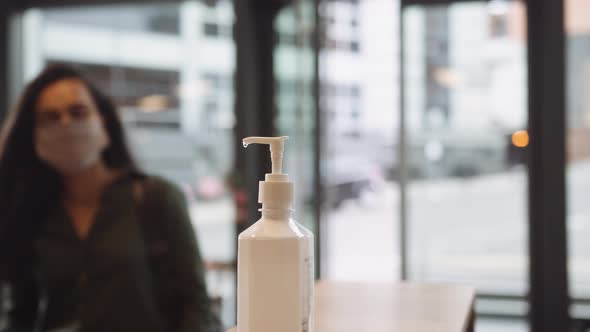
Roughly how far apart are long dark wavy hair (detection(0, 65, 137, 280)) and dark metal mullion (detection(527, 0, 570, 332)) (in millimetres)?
2195

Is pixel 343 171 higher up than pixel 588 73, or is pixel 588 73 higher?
pixel 588 73

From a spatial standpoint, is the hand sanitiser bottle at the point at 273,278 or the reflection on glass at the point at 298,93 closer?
the hand sanitiser bottle at the point at 273,278

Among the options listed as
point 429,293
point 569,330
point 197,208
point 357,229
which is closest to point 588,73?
point 569,330

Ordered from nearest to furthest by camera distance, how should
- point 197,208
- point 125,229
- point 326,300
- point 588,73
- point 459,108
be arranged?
point 326,300, point 125,229, point 588,73, point 459,108, point 197,208

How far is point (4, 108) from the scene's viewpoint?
4.05 m

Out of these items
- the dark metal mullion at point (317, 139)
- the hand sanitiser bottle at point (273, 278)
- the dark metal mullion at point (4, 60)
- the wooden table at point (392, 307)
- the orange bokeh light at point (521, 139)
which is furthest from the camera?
the dark metal mullion at point (4, 60)

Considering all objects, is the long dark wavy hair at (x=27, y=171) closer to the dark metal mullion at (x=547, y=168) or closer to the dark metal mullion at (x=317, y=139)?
the dark metal mullion at (x=317, y=139)

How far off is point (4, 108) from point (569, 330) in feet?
10.7

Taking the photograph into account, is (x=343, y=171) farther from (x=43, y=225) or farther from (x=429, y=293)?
(x=429, y=293)

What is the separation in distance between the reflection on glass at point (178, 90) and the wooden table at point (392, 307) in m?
2.73

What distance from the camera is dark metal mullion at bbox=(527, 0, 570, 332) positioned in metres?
3.25

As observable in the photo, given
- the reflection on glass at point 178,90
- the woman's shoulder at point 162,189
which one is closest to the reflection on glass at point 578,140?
the reflection on glass at point 178,90

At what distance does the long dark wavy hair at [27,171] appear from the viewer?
5.31ft

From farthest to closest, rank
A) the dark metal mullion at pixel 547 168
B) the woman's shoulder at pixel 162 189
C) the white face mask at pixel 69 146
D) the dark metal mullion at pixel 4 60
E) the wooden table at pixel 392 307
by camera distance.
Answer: the dark metal mullion at pixel 4 60 → the dark metal mullion at pixel 547 168 → the white face mask at pixel 69 146 → the woman's shoulder at pixel 162 189 → the wooden table at pixel 392 307
